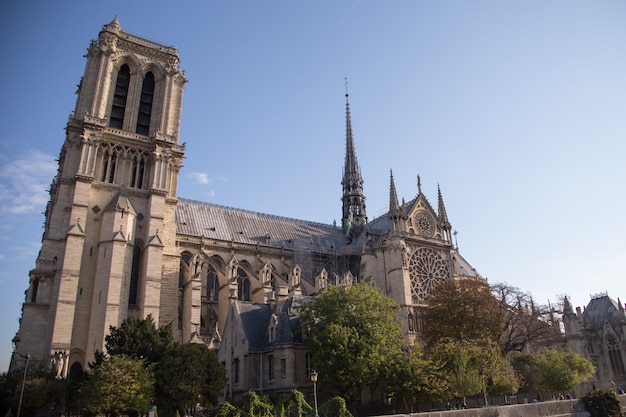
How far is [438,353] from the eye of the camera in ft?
103

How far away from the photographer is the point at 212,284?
44.2 m

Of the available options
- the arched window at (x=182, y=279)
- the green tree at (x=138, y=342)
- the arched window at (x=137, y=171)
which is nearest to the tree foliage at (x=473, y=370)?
the green tree at (x=138, y=342)

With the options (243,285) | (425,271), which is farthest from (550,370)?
(243,285)

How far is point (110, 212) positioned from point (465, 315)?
1146 inches

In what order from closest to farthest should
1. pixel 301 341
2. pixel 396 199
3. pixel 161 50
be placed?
pixel 301 341
pixel 161 50
pixel 396 199

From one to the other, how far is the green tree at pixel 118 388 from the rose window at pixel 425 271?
98.6 ft

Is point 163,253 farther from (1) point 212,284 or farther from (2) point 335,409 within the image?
(2) point 335,409

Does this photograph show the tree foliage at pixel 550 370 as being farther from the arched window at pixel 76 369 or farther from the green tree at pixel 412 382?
the arched window at pixel 76 369

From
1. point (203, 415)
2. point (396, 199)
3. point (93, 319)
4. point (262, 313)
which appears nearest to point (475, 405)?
point (262, 313)

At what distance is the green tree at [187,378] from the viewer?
2561 cm

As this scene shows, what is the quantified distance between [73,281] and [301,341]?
17.2m

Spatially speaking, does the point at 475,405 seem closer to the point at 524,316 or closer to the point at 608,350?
the point at 524,316

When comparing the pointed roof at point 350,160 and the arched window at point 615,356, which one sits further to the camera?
the pointed roof at point 350,160

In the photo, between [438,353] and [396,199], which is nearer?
[438,353]
